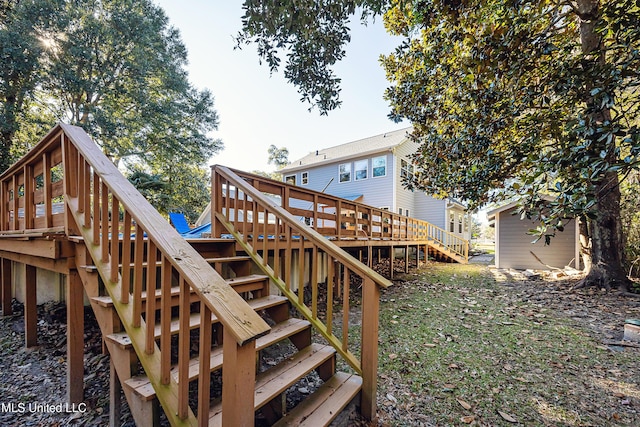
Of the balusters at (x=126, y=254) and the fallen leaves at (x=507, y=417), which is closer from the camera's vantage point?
the balusters at (x=126, y=254)

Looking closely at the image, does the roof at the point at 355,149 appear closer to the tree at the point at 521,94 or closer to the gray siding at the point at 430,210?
the gray siding at the point at 430,210

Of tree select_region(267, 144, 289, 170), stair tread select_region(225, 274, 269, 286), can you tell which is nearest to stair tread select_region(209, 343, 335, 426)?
stair tread select_region(225, 274, 269, 286)

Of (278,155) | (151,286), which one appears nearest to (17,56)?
(151,286)

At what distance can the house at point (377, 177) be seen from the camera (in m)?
13.4

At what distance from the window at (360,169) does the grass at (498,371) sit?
10.0 metres

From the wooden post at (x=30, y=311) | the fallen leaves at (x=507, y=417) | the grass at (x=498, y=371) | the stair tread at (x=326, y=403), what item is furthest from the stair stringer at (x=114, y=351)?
the fallen leaves at (x=507, y=417)

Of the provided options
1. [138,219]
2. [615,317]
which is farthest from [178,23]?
[615,317]

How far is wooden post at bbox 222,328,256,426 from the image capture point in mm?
1129

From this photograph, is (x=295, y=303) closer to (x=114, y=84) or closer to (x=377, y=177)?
(x=377, y=177)

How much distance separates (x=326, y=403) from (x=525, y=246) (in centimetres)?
1127

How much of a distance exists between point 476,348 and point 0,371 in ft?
17.9

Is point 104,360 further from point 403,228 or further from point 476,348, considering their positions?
point 403,228

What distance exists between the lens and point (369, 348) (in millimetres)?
2221

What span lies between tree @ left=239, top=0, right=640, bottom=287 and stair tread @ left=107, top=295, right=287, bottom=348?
2720 mm
